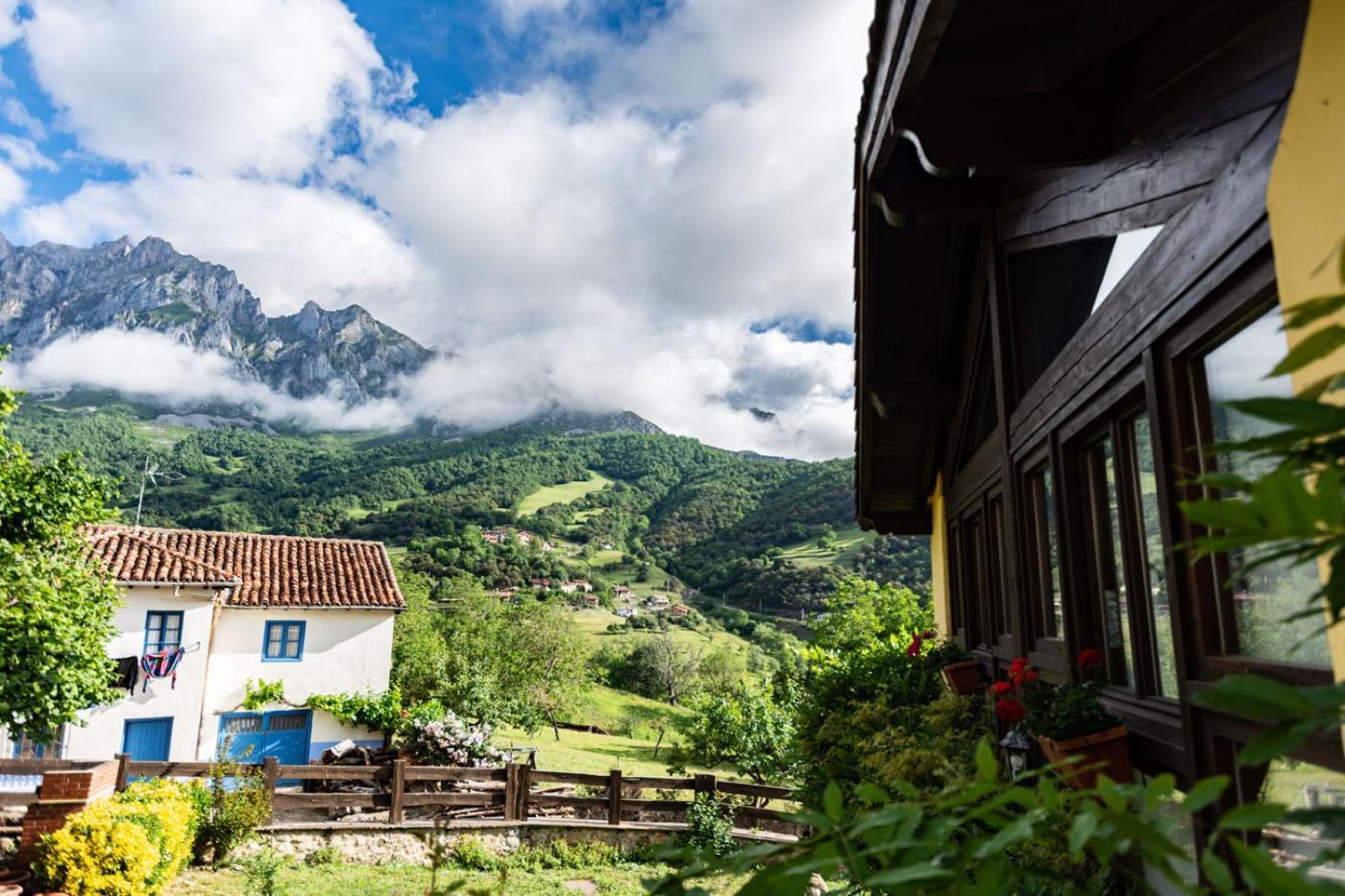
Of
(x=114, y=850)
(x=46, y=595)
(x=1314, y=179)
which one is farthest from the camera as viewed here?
(x=46, y=595)

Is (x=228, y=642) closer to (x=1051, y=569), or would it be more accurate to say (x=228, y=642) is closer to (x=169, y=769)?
(x=169, y=769)

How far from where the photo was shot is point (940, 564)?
8.91 metres

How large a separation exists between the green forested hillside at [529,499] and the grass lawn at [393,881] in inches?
1275

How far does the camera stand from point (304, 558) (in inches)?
935

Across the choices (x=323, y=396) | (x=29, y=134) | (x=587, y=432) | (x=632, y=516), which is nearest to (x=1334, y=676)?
(x=632, y=516)

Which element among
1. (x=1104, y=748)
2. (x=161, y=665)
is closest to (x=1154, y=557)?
(x=1104, y=748)

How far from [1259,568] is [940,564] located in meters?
6.90

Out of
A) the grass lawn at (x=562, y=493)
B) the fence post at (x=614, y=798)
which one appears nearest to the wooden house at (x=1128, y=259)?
the fence post at (x=614, y=798)

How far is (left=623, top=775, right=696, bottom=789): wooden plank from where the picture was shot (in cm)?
1639

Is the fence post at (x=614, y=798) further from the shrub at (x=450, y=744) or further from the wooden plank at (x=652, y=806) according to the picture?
the shrub at (x=450, y=744)

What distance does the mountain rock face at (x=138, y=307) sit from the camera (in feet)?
577

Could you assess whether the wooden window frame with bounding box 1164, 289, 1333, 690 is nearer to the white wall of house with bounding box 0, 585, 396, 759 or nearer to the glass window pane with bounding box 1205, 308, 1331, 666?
the glass window pane with bounding box 1205, 308, 1331, 666

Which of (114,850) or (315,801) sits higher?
(114,850)

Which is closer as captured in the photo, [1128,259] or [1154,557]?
[1154,557]
